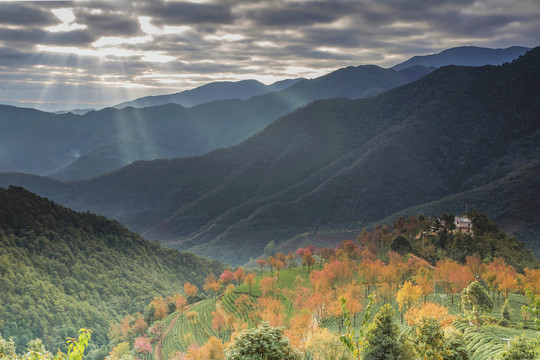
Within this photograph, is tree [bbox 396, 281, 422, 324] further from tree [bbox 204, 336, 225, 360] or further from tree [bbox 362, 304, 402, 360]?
tree [bbox 362, 304, 402, 360]

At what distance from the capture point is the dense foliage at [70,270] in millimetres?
97938

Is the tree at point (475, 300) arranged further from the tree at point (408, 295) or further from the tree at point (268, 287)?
the tree at point (268, 287)

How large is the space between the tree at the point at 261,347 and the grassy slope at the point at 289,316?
2229 cm

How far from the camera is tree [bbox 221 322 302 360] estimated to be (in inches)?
789

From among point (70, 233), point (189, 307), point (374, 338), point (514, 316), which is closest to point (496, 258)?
point (514, 316)

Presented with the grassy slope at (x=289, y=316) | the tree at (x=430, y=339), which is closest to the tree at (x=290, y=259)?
the grassy slope at (x=289, y=316)

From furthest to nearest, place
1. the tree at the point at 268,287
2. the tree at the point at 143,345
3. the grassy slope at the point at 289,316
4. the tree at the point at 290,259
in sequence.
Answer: the tree at the point at 290,259
the tree at the point at 268,287
the tree at the point at 143,345
the grassy slope at the point at 289,316

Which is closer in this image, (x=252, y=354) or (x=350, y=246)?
(x=252, y=354)

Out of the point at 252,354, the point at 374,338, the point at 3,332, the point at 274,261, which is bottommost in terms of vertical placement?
the point at 3,332

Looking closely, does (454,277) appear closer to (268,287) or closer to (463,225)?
(463,225)

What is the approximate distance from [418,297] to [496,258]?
29339 millimetres

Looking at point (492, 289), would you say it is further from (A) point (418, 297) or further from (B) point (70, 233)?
(B) point (70, 233)

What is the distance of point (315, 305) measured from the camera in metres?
71.8

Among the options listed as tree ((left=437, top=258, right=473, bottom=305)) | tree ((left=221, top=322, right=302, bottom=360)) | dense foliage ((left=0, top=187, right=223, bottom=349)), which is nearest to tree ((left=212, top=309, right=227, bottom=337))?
dense foliage ((left=0, top=187, right=223, bottom=349))
